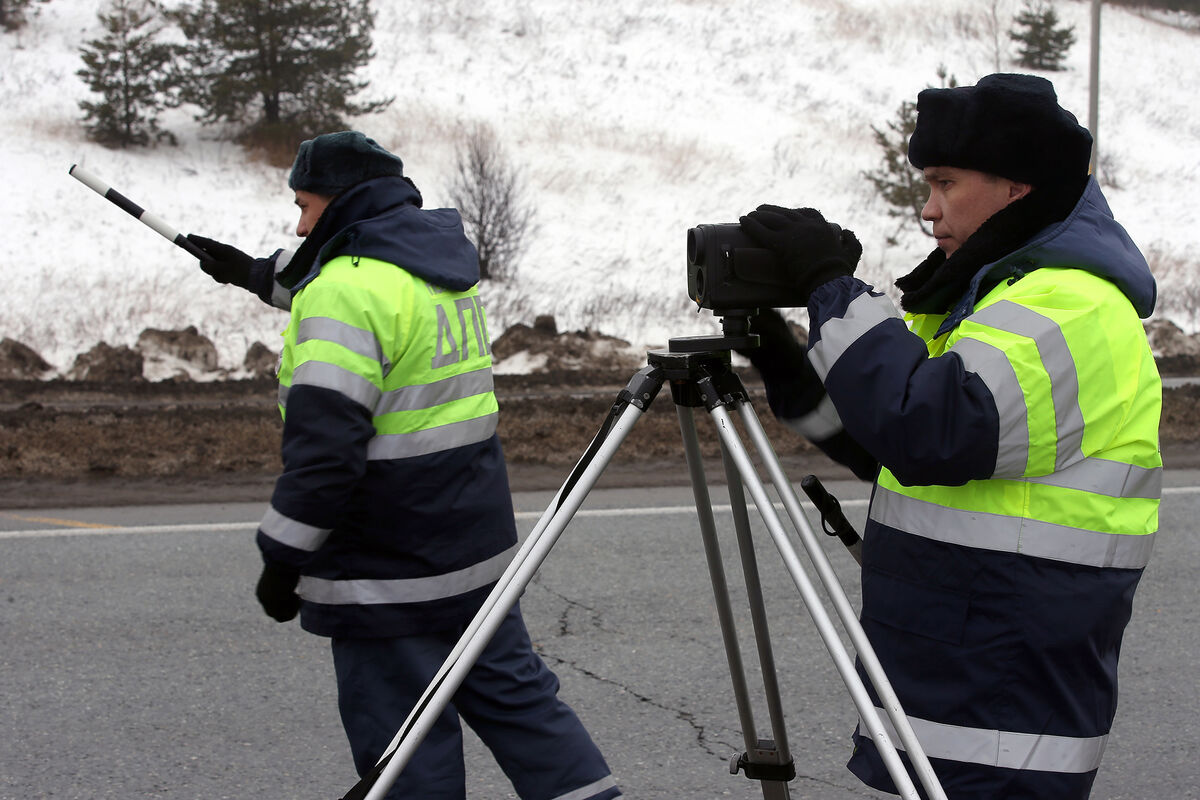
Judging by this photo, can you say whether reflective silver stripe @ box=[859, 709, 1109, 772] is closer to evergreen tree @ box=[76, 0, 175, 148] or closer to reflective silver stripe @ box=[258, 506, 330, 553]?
reflective silver stripe @ box=[258, 506, 330, 553]

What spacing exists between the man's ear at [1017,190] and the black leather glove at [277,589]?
65.4 inches

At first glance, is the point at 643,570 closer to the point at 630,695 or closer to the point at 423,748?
the point at 630,695

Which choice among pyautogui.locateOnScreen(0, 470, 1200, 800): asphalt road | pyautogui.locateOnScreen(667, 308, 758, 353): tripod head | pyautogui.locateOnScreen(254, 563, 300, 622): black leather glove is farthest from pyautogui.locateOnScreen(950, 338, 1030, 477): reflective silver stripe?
pyautogui.locateOnScreen(0, 470, 1200, 800): asphalt road

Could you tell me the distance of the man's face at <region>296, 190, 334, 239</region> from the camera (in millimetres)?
2893

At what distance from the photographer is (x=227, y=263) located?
371cm

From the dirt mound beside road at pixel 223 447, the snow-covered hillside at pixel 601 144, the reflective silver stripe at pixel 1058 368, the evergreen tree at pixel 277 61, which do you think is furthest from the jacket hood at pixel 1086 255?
the evergreen tree at pixel 277 61

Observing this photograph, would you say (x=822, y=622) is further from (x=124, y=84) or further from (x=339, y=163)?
(x=124, y=84)

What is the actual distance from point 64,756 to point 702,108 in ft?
98.3

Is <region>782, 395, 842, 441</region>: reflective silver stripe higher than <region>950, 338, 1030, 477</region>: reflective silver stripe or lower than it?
lower

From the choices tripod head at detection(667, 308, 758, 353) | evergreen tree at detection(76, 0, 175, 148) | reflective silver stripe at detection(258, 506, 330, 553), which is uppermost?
tripod head at detection(667, 308, 758, 353)

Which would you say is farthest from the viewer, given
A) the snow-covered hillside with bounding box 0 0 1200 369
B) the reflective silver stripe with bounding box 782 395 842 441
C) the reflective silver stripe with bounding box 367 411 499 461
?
the snow-covered hillside with bounding box 0 0 1200 369

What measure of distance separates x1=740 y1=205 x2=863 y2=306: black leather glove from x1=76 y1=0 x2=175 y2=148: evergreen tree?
2619cm

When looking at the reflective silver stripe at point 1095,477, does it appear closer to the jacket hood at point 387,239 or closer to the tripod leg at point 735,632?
the tripod leg at point 735,632

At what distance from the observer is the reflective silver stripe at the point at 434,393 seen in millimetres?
2658
